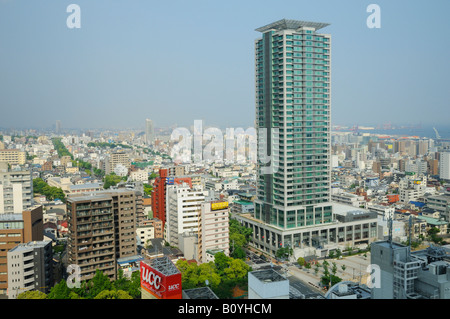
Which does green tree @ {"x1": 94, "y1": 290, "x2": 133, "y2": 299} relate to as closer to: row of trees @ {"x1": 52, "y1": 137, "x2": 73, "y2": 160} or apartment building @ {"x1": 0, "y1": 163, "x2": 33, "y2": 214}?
apartment building @ {"x1": 0, "y1": 163, "x2": 33, "y2": 214}

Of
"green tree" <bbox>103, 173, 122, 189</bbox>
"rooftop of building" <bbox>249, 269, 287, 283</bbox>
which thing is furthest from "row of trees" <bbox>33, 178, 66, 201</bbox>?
"rooftop of building" <bbox>249, 269, 287, 283</bbox>

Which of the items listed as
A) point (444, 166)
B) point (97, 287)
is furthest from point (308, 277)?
point (444, 166)

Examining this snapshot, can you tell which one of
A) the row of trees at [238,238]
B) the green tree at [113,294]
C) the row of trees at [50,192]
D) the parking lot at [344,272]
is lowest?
the parking lot at [344,272]

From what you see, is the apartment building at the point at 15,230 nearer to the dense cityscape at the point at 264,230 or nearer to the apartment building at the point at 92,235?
the dense cityscape at the point at 264,230

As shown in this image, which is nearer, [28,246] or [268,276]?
[268,276]

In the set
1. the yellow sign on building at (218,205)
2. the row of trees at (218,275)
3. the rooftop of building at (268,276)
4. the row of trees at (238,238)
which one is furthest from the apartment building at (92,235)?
the rooftop of building at (268,276)

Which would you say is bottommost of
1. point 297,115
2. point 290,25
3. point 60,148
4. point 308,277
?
point 308,277

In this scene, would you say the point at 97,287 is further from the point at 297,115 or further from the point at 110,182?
the point at 110,182
